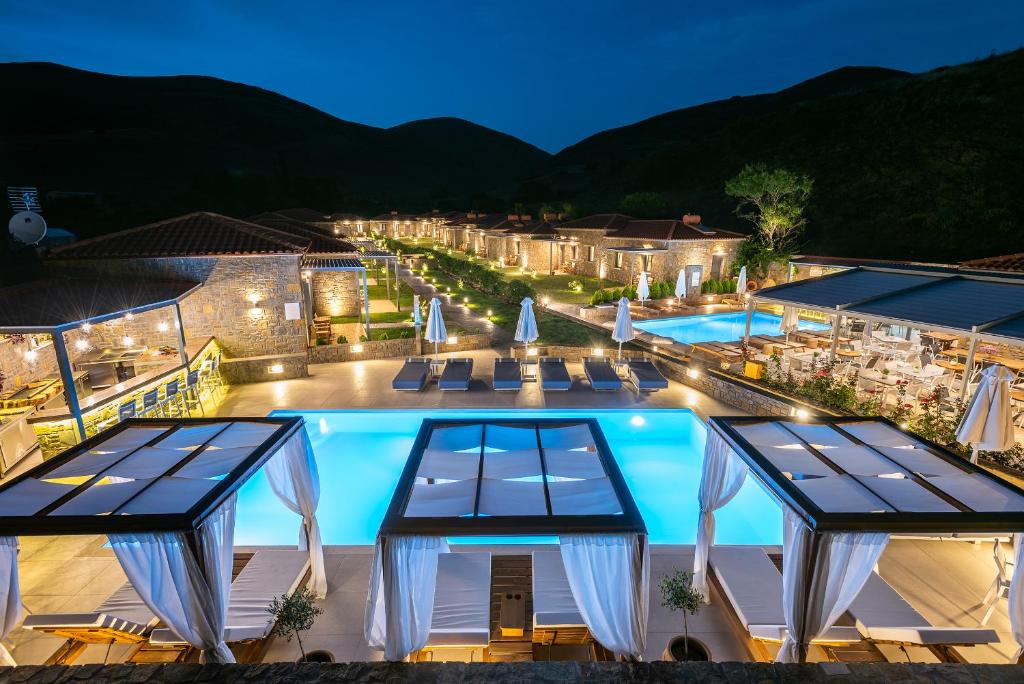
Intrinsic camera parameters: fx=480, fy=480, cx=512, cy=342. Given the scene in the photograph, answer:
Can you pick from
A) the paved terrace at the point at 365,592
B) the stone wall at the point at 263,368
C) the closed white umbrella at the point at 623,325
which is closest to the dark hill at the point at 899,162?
the closed white umbrella at the point at 623,325

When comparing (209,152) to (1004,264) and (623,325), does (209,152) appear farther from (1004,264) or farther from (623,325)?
(1004,264)

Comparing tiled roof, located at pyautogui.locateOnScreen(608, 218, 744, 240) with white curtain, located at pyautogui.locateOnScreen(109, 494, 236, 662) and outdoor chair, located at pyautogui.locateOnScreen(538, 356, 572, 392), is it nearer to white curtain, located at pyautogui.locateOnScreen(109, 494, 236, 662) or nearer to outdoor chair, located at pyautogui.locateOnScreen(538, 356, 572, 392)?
outdoor chair, located at pyautogui.locateOnScreen(538, 356, 572, 392)

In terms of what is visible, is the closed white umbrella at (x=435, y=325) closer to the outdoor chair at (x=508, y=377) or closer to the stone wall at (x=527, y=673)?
the outdoor chair at (x=508, y=377)

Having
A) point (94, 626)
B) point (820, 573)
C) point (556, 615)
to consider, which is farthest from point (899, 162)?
point (94, 626)

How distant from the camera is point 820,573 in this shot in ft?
13.4

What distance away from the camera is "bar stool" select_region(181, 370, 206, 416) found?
10.4 meters

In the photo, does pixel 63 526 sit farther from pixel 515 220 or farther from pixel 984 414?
pixel 515 220

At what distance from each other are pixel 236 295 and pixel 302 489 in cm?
883

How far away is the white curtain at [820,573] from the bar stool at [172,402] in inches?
432

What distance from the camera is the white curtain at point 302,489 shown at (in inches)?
224

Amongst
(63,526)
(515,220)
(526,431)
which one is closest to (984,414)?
(526,431)

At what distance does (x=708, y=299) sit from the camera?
69.8 ft

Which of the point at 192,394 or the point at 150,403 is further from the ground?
the point at 150,403

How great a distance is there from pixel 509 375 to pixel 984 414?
886cm
